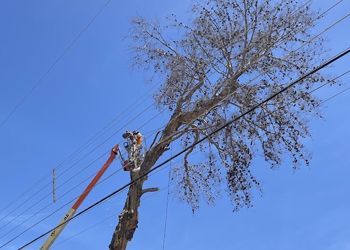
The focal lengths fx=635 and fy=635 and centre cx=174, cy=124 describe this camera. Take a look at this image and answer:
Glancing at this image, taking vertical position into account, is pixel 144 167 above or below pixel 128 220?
above

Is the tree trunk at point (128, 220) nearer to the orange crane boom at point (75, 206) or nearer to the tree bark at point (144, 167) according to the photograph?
the tree bark at point (144, 167)

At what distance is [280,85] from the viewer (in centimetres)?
1634

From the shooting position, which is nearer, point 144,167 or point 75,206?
point 144,167

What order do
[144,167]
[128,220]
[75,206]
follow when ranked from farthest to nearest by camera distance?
[75,206], [144,167], [128,220]

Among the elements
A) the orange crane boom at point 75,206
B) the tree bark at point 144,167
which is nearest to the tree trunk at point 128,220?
the tree bark at point 144,167

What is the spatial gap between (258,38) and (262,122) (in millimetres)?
2411

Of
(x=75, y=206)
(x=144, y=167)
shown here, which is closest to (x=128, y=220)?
(x=144, y=167)

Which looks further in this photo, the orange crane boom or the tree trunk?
the orange crane boom

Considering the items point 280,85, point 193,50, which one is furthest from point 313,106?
point 193,50

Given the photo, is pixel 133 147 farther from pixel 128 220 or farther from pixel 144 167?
pixel 128 220

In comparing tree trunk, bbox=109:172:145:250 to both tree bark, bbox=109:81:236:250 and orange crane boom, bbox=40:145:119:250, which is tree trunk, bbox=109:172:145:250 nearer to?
tree bark, bbox=109:81:236:250

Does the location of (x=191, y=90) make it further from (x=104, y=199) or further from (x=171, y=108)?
(x=104, y=199)

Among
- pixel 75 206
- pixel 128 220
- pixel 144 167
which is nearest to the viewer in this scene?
pixel 128 220

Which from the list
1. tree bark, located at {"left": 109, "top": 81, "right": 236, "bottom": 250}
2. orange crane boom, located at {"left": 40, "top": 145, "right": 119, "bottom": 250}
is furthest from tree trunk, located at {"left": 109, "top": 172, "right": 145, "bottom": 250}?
orange crane boom, located at {"left": 40, "top": 145, "right": 119, "bottom": 250}
